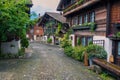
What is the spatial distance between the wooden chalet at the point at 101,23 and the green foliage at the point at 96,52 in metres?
0.33

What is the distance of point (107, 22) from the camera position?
19.0 metres

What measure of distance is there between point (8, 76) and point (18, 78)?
809mm

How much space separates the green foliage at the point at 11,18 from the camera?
66.1 feet

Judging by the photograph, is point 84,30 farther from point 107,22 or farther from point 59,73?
point 59,73

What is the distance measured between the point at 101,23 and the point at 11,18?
7.38 m

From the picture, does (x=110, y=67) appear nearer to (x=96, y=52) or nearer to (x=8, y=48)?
(x=96, y=52)

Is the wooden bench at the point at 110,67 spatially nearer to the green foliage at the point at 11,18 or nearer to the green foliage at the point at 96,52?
the green foliage at the point at 96,52

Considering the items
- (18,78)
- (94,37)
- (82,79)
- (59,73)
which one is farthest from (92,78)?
(94,37)

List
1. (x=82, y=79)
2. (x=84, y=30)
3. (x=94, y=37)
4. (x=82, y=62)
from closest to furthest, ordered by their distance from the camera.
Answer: (x=82, y=79) < (x=82, y=62) < (x=94, y=37) < (x=84, y=30)

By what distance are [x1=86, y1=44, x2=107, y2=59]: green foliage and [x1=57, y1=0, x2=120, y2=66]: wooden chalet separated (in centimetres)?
33

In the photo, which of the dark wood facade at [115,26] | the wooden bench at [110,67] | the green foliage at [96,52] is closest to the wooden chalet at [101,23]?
the dark wood facade at [115,26]

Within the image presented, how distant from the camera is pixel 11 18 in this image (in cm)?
2084

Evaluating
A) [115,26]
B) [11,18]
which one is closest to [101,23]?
[115,26]

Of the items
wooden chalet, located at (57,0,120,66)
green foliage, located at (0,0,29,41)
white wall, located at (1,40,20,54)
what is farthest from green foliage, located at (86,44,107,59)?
white wall, located at (1,40,20,54)
